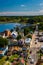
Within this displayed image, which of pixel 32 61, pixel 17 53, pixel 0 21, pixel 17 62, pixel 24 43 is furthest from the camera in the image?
pixel 0 21

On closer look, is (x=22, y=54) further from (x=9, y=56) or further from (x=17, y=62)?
(x=17, y=62)

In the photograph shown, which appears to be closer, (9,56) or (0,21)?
(9,56)

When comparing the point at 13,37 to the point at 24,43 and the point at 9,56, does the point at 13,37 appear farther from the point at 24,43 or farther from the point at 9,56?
the point at 9,56

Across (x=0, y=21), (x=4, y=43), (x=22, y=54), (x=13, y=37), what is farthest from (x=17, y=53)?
(x=0, y=21)

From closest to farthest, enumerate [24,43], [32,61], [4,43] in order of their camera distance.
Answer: [32,61]
[4,43]
[24,43]

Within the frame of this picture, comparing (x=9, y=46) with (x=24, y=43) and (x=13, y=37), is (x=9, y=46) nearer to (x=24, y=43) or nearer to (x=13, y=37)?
(x=24, y=43)

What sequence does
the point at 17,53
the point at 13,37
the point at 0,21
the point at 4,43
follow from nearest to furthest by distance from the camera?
the point at 17,53, the point at 4,43, the point at 13,37, the point at 0,21

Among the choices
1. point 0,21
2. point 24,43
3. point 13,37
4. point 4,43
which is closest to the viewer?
point 4,43

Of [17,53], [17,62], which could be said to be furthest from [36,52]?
[17,62]

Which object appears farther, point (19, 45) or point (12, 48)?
point (19, 45)
